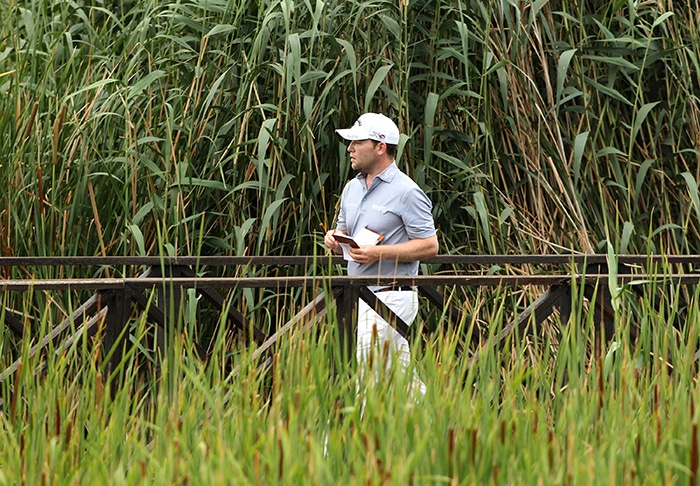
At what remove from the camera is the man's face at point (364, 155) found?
4.34 meters

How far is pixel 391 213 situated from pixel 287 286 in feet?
1.66

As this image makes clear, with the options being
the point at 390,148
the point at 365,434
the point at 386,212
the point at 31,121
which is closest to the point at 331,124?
the point at 390,148

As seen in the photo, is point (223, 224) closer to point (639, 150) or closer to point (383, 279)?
point (383, 279)

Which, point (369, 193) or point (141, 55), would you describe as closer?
point (369, 193)

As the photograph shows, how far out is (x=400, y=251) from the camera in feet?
13.8

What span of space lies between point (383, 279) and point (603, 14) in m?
2.57

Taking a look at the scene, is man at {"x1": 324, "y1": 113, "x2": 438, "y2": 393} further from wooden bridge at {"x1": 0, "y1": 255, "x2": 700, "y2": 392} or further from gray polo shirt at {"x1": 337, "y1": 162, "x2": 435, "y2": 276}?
wooden bridge at {"x1": 0, "y1": 255, "x2": 700, "y2": 392}

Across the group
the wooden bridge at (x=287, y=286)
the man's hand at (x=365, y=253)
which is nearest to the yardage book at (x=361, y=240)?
the man's hand at (x=365, y=253)

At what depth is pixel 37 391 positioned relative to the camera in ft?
8.10

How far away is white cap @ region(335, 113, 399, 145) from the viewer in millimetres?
4352

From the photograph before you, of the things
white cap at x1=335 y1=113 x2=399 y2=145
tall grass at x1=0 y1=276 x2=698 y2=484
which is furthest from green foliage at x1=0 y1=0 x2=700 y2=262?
tall grass at x1=0 y1=276 x2=698 y2=484

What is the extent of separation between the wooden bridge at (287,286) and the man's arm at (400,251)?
14 centimetres

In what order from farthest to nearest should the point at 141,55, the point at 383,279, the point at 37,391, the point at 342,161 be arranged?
the point at 141,55 < the point at 342,161 < the point at 383,279 < the point at 37,391

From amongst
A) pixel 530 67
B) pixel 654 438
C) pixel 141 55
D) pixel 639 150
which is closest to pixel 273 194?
pixel 141 55
